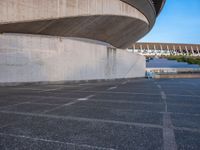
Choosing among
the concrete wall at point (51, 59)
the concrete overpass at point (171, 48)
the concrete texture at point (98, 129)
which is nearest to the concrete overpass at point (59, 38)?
the concrete wall at point (51, 59)

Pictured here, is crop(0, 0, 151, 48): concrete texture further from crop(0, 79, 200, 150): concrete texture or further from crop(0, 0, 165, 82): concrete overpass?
crop(0, 79, 200, 150): concrete texture

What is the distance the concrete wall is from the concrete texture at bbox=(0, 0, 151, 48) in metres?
1.03

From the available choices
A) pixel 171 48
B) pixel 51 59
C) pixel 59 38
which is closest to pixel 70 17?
pixel 59 38

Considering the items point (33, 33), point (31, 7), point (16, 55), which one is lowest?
point (16, 55)

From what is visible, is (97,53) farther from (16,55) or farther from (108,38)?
(16,55)

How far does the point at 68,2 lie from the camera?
17406 mm

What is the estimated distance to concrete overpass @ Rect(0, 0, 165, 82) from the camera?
14.7 metres

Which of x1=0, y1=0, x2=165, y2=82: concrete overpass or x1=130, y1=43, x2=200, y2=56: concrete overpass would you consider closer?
x1=0, y1=0, x2=165, y2=82: concrete overpass

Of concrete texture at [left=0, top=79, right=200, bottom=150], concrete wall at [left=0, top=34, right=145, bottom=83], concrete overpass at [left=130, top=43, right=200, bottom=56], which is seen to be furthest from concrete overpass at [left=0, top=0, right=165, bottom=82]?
concrete overpass at [left=130, top=43, right=200, bottom=56]

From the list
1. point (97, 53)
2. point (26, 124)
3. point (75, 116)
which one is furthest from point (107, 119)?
point (97, 53)

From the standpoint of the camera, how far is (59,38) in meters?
17.5

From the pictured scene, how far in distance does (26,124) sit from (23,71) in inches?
435

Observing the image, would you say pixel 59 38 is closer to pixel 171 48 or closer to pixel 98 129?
pixel 98 129

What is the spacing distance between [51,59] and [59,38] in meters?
1.93
